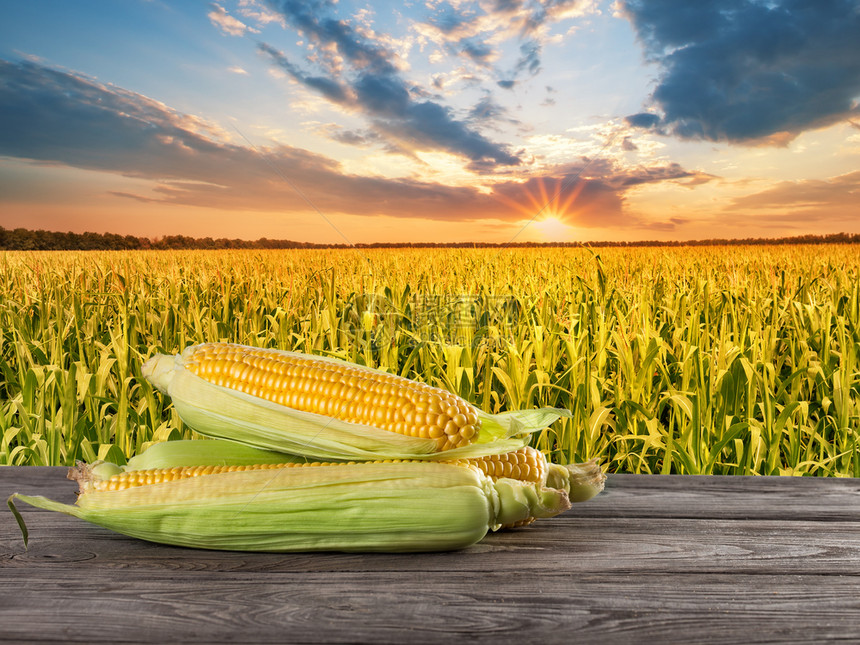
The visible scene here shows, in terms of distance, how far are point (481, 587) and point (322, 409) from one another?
1.66 ft

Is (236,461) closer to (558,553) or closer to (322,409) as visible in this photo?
(322,409)

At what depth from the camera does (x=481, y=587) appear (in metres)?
1.04

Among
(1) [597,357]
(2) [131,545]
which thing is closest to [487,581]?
(2) [131,545]

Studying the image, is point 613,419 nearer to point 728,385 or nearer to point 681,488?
point 728,385

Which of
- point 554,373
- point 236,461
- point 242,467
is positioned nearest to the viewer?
point 242,467

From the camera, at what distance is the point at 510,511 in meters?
1.20

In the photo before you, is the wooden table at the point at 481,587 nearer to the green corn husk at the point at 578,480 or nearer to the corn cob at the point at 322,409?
the green corn husk at the point at 578,480

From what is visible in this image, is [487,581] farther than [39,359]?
No

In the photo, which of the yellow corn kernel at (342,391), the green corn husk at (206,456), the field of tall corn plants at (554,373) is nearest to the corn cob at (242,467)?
the green corn husk at (206,456)

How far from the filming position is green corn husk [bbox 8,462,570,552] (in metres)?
1.14

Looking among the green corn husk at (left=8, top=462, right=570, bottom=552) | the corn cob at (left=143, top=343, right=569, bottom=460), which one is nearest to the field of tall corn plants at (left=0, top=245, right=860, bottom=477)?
the corn cob at (left=143, top=343, right=569, bottom=460)

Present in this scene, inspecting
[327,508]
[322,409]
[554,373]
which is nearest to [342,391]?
[322,409]

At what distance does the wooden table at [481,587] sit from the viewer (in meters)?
0.92

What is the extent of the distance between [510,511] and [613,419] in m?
2.18
